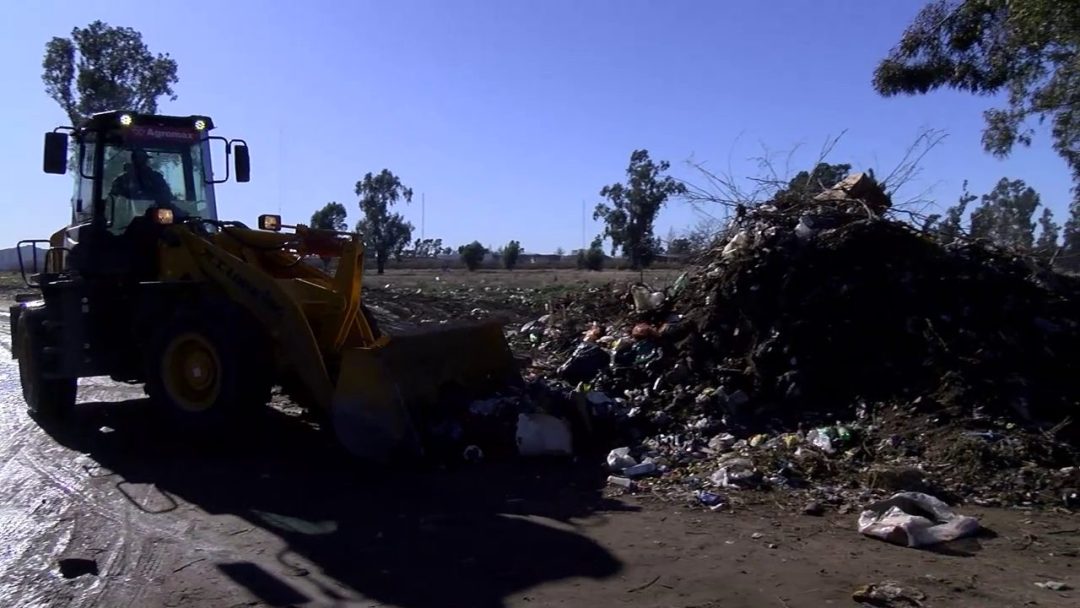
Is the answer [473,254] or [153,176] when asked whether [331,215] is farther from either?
[153,176]

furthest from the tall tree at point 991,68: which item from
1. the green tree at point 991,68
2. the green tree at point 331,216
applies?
the green tree at point 331,216

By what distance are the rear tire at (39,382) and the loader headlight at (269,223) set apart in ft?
8.22

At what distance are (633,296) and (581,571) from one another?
7.22m

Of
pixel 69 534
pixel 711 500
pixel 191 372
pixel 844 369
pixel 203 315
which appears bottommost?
pixel 69 534

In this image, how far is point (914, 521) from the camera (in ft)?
21.5

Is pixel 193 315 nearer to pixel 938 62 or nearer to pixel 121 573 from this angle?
pixel 121 573

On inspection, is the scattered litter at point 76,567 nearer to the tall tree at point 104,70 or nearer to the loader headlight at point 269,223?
the loader headlight at point 269,223

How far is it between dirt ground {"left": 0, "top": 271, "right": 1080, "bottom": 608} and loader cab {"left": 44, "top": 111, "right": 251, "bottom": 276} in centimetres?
244

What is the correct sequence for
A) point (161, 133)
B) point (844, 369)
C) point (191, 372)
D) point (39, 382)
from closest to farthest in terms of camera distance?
point (191, 372)
point (844, 369)
point (161, 133)
point (39, 382)

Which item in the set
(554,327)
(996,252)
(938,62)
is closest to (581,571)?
(996,252)

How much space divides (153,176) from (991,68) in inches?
439

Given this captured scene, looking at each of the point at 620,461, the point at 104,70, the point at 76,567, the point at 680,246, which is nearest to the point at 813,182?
the point at 680,246

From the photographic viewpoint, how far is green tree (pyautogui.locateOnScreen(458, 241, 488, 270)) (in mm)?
54750

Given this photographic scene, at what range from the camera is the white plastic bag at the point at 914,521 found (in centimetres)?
646
